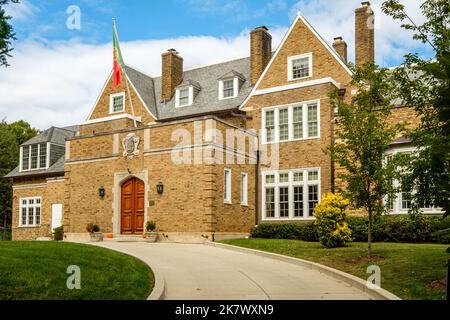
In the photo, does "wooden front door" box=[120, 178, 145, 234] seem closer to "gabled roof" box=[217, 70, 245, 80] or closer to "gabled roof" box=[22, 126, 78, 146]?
"gabled roof" box=[217, 70, 245, 80]

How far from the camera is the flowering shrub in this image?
18.1 meters

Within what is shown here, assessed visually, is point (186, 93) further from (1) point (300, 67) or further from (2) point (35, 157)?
(2) point (35, 157)

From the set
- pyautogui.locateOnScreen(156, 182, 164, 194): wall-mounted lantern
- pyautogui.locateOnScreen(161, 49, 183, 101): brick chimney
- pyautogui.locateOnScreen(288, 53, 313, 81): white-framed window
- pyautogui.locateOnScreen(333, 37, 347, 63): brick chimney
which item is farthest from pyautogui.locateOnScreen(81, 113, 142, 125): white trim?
pyautogui.locateOnScreen(333, 37, 347, 63): brick chimney

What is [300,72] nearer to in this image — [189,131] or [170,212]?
[189,131]

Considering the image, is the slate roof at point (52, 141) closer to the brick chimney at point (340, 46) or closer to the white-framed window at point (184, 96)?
the white-framed window at point (184, 96)

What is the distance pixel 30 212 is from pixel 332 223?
2618 centimetres

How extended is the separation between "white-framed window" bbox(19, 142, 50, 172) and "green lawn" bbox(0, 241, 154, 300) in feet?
87.0

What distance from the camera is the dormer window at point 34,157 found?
3862cm

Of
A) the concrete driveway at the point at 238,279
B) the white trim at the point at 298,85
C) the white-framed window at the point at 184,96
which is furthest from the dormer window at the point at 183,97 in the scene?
the concrete driveway at the point at 238,279

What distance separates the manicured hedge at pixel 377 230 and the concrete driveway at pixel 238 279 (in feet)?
19.8

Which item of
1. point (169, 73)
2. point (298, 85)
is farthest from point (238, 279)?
point (169, 73)

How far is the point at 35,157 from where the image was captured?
3919 cm
